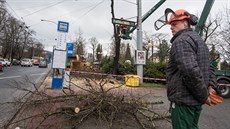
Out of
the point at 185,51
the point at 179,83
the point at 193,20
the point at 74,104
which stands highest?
the point at 193,20

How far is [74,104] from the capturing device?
13.3ft

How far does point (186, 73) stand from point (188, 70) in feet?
0.12

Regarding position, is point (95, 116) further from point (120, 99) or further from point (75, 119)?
point (120, 99)

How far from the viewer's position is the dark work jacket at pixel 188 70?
1.61 meters

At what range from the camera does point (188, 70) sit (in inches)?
62.8

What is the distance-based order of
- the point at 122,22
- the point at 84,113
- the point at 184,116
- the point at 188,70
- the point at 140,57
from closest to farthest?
1. the point at 188,70
2. the point at 184,116
3. the point at 84,113
4. the point at 122,22
5. the point at 140,57

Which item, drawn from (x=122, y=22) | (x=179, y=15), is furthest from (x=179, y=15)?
(x=122, y=22)

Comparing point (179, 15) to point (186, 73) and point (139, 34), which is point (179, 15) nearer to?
point (186, 73)

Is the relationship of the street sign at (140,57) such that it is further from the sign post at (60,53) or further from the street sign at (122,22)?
the sign post at (60,53)

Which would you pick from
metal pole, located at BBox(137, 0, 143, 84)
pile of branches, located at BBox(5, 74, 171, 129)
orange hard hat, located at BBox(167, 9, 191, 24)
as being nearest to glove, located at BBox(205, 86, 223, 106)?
orange hard hat, located at BBox(167, 9, 191, 24)

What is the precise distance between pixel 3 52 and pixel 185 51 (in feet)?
196

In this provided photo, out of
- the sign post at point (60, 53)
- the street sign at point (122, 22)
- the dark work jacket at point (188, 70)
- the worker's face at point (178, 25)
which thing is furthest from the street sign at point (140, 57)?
the dark work jacket at point (188, 70)

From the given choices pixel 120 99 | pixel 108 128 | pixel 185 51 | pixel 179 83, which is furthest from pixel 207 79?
pixel 120 99

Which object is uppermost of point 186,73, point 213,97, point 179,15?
point 179,15
